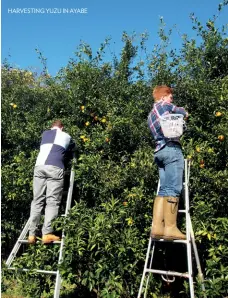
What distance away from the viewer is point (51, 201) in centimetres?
554

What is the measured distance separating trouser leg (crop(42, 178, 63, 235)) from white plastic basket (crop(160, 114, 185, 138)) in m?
1.63

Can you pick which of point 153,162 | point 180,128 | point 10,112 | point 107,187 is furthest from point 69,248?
point 10,112

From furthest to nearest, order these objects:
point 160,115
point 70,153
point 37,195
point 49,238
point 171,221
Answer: point 70,153
point 37,195
point 49,238
point 160,115
point 171,221

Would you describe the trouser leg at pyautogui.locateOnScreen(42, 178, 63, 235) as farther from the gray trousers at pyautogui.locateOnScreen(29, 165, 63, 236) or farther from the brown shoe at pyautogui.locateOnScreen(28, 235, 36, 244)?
the brown shoe at pyautogui.locateOnScreen(28, 235, 36, 244)

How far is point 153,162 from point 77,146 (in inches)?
46.9

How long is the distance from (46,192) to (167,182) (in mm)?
1702

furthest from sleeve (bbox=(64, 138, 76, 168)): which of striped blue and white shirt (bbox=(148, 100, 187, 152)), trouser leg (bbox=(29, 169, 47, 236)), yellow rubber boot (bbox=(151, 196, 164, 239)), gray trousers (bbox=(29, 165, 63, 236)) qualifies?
yellow rubber boot (bbox=(151, 196, 164, 239))

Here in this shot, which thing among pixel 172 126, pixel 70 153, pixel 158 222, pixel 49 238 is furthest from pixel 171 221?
pixel 70 153

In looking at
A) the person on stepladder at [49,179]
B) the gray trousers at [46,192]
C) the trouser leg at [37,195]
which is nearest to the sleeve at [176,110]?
the person on stepladder at [49,179]

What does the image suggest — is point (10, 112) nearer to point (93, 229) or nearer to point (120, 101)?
point (120, 101)

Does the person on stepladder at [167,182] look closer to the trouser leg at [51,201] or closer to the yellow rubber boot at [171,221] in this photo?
the yellow rubber boot at [171,221]

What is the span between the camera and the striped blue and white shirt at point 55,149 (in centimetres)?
566

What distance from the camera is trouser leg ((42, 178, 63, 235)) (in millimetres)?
5449

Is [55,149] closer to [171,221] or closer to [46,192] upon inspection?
[46,192]
